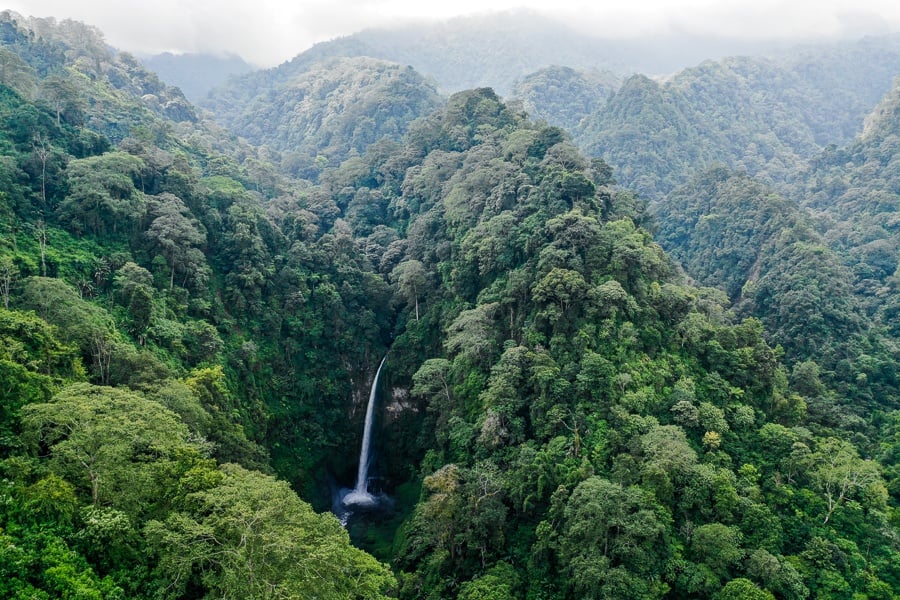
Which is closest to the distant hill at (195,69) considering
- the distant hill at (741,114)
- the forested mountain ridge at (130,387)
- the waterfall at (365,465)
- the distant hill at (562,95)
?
the distant hill at (562,95)

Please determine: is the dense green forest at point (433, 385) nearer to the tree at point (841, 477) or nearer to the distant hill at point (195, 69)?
the tree at point (841, 477)

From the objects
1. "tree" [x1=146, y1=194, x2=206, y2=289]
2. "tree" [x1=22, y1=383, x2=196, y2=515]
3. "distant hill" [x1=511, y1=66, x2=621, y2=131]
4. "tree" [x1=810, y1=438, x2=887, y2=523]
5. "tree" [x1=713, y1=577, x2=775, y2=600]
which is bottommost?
"tree" [x1=713, y1=577, x2=775, y2=600]

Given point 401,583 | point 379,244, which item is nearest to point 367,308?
point 379,244

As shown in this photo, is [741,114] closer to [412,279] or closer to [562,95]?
[562,95]

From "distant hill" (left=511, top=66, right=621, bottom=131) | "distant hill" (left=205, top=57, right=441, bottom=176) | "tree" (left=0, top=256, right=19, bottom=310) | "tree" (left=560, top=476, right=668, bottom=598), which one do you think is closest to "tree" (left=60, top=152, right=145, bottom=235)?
"tree" (left=0, top=256, right=19, bottom=310)

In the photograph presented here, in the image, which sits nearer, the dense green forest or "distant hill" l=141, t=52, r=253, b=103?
the dense green forest

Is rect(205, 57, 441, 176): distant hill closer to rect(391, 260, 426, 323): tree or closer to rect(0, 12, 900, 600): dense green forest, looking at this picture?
rect(0, 12, 900, 600): dense green forest

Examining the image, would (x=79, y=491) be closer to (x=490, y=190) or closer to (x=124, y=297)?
(x=124, y=297)
